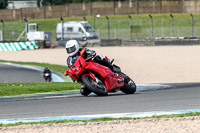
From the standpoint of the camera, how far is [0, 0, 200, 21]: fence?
7231 centimetres

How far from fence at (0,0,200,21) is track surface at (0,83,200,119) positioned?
202 ft

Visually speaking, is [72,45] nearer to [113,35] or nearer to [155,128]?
[155,128]

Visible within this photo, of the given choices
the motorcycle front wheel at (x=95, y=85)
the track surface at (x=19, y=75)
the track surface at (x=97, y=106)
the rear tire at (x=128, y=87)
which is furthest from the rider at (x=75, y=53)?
the track surface at (x=19, y=75)

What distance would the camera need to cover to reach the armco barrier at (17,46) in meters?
42.5

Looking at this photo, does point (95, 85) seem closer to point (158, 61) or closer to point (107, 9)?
point (158, 61)

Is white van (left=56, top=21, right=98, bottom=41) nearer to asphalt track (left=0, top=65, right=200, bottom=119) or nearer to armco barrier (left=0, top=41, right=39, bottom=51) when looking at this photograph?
armco barrier (left=0, top=41, right=39, bottom=51)

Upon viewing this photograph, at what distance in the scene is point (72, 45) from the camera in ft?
38.8

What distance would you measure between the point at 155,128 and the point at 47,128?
1.45 metres

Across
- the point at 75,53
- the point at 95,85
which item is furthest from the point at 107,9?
the point at 95,85

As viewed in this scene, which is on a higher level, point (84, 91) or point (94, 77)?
point (94, 77)

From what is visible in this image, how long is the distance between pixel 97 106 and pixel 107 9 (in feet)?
214

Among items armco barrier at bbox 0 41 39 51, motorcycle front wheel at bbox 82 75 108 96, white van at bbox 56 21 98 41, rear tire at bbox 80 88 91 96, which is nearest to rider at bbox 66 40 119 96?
motorcycle front wheel at bbox 82 75 108 96

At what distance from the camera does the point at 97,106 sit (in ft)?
31.8

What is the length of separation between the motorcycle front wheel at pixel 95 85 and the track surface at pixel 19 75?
9.57m
